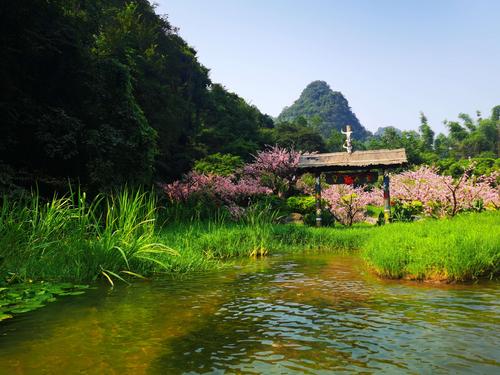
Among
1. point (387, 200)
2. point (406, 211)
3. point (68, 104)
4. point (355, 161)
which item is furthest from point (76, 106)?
point (406, 211)

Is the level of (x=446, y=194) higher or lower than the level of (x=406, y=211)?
higher

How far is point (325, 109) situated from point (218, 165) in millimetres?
157030

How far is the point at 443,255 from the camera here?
24.0ft

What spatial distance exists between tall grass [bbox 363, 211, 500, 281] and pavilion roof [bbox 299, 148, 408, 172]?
333 inches

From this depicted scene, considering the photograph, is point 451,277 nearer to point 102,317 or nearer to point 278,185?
point 102,317

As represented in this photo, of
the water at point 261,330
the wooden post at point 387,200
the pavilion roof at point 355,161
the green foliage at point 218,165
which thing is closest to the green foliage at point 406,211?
the wooden post at point 387,200

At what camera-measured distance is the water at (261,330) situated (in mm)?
3598

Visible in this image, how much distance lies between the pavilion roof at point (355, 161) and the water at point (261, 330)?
1047 centimetres

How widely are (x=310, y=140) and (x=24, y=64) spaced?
42645mm

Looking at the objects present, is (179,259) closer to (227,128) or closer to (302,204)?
(302,204)

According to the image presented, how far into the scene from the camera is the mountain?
172 metres

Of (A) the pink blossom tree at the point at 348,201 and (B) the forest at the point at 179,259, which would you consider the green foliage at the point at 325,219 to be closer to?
(B) the forest at the point at 179,259

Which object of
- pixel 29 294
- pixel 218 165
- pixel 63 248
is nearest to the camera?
pixel 29 294

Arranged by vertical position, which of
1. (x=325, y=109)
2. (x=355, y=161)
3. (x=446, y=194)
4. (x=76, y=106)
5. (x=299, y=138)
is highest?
(x=325, y=109)
